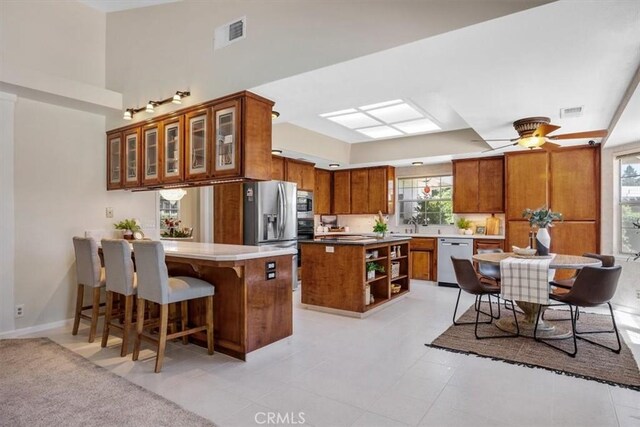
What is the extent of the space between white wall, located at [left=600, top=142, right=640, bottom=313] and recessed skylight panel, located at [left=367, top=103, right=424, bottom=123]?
2.76 metres

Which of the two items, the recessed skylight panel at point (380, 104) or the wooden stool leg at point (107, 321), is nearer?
the wooden stool leg at point (107, 321)

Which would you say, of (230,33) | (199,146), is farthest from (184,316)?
(230,33)

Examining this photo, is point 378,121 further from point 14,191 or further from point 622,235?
point 14,191

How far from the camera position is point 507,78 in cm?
305

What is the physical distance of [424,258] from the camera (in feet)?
22.3

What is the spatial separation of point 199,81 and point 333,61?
5.46 ft

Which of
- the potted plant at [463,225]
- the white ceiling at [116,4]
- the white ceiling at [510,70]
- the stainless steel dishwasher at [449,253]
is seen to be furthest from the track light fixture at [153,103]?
the potted plant at [463,225]

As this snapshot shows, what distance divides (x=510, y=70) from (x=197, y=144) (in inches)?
115

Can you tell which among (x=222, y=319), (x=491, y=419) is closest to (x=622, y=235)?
(x=491, y=419)

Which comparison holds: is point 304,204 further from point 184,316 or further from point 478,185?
point 184,316

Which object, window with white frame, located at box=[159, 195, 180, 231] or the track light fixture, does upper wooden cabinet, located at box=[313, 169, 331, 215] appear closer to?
window with white frame, located at box=[159, 195, 180, 231]

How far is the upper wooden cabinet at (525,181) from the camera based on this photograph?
5801mm

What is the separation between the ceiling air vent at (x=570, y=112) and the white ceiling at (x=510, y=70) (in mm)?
78

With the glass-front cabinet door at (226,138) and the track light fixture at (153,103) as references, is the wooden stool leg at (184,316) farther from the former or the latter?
the track light fixture at (153,103)
